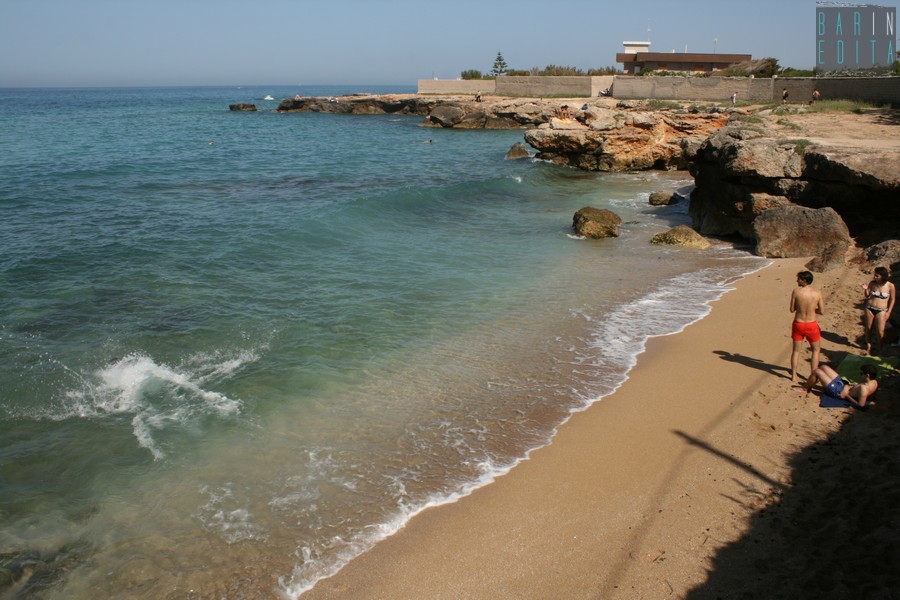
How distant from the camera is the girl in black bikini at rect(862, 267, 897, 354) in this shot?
9.10 m

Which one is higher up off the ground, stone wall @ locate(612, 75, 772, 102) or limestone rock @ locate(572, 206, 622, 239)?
stone wall @ locate(612, 75, 772, 102)

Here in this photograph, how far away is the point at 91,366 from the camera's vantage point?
975cm

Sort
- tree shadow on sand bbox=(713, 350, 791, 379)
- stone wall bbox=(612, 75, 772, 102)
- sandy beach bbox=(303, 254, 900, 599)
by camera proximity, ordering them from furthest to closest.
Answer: stone wall bbox=(612, 75, 772, 102)
tree shadow on sand bbox=(713, 350, 791, 379)
sandy beach bbox=(303, 254, 900, 599)

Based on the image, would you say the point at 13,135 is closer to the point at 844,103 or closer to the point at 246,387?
the point at 246,387

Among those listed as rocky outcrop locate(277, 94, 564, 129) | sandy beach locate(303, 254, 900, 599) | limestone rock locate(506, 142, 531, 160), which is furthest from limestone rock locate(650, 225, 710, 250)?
rocky outcrop locate(277, 94, 564, 129)

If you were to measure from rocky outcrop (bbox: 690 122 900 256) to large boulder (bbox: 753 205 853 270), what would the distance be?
1.3 inches

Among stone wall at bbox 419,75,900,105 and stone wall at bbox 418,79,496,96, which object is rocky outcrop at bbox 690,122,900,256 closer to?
stone wall at bbox 419,75,900,105

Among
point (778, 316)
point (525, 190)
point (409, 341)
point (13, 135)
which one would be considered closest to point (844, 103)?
point (525, 190)

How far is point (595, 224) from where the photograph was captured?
1783 centimetres

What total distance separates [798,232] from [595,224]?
198 inches

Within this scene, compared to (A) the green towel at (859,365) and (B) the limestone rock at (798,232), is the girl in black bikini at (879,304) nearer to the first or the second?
(A) the green towel at (859,365)

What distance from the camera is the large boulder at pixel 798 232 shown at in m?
14.0

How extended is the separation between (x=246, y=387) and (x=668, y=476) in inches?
223

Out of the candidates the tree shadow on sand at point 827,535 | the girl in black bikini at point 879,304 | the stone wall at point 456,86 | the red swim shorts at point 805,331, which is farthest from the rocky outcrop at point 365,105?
the tree shadow on sand at point 827,535
